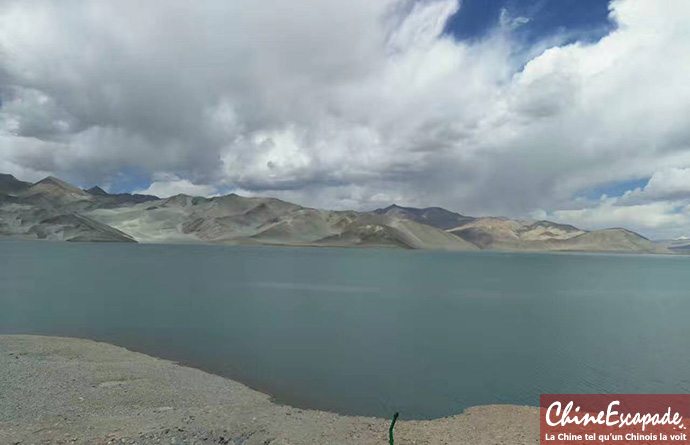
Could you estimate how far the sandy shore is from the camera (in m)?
15.2

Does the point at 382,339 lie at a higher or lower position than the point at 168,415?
lower

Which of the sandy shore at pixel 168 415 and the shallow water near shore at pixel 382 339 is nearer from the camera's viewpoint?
the sandy shore at pixel 168 415

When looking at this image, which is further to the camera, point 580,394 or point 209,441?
point 580,394

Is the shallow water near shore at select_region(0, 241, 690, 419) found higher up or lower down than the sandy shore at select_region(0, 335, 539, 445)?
lower down

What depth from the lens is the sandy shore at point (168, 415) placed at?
15.2 metres

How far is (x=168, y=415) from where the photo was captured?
17.7 meters

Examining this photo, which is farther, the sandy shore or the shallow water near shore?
the shallow water near shore

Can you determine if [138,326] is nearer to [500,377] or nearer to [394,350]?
[394,350]

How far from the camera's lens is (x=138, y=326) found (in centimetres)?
4381

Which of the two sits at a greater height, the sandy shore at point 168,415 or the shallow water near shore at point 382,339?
the sandy shore at point 168,415

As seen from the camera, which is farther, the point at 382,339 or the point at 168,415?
the point at 382,339

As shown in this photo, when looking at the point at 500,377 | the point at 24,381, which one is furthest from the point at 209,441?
the point at 500,377

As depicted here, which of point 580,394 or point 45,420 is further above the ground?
point 45,420

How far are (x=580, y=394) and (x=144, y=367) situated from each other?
91.3 feet
